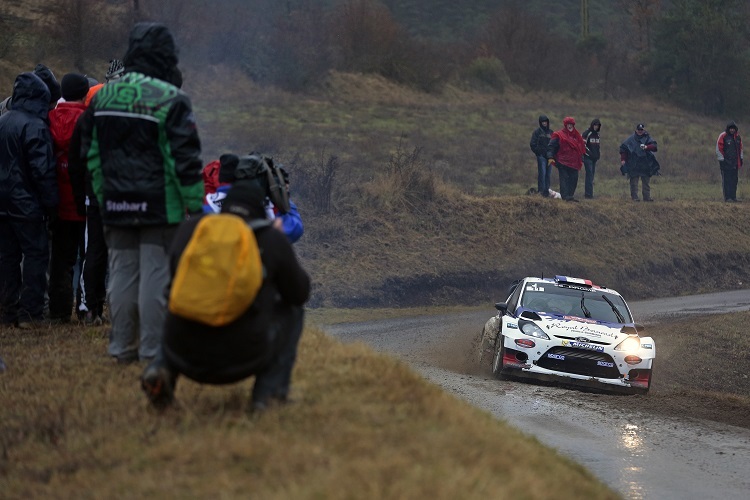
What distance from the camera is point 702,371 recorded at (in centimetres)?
1809

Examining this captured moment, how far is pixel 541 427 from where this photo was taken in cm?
1123

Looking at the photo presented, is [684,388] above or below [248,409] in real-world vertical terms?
below

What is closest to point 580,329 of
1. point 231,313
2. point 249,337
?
point 249,337

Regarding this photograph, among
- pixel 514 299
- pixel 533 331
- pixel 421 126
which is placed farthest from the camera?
A: pixel 421 126

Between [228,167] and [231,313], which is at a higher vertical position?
[228,167]

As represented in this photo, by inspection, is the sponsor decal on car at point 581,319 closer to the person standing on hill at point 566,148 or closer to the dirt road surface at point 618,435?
the dirt road surface at point 618,435

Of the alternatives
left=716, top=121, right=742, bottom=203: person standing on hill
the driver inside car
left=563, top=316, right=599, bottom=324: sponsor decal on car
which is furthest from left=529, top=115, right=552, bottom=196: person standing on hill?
left=563, top=316, right=599, bottom=324: sponsor decal on car

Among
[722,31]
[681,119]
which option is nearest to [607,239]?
[681,119]

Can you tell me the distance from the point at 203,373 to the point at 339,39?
48.3 metres

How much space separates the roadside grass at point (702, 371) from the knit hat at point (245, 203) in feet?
23.1

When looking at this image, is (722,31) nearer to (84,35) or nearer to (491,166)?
(491,166)

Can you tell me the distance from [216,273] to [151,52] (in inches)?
108

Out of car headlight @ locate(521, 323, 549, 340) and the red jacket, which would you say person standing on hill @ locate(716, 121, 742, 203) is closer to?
car headlight @ locate(521, 323, 549, 340)

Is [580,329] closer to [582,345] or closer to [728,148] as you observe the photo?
[582,345]
